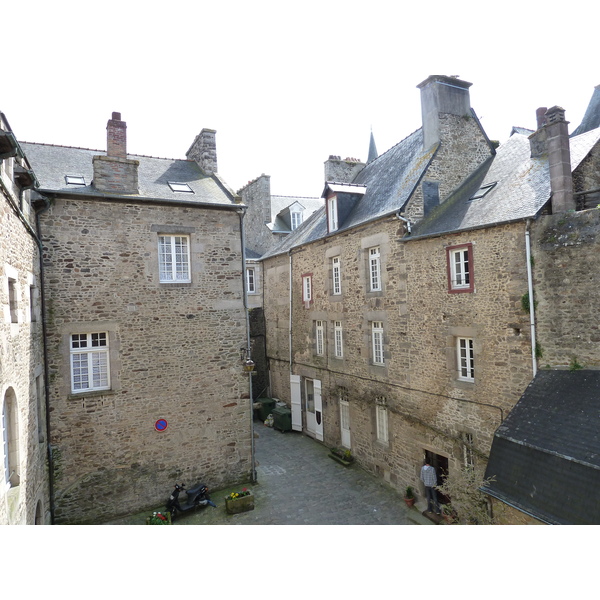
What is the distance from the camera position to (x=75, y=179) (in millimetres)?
8727

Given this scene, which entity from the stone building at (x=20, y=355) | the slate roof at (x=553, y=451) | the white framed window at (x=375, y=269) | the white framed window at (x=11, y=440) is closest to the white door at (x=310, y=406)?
the white framed window at (x=375, y=269)

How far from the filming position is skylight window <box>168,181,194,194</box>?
381 inches

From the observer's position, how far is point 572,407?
20.4ft

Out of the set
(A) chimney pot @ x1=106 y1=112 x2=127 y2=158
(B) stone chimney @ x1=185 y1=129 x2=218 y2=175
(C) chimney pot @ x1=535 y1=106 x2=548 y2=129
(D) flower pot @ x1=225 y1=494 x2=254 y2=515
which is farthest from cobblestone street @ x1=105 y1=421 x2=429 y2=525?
(C) chimney pot @ x1=535 y1=106 x2=548 y2=129

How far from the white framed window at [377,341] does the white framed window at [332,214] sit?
3.34 m

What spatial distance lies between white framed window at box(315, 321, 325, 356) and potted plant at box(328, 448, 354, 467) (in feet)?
9.81

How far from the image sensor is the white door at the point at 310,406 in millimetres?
13773

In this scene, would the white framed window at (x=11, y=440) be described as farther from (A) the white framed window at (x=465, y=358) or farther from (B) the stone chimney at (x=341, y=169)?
(B) the stone chimney at (x=341, y=169)

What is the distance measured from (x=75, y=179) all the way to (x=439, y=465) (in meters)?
10.1

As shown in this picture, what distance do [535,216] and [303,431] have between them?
1026 centimetres

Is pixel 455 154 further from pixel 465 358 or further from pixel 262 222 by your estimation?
pixel 262 222
